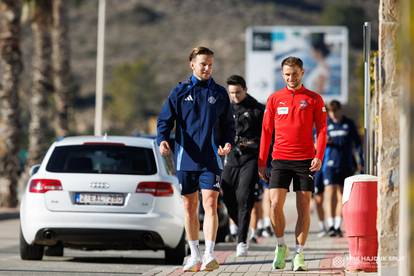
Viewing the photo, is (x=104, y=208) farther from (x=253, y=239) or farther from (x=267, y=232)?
(x=267, y=232)

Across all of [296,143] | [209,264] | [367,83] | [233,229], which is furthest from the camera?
[233,229]

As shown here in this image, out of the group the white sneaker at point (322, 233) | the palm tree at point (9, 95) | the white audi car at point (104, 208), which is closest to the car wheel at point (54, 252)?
the white audi car at point (104, 208)

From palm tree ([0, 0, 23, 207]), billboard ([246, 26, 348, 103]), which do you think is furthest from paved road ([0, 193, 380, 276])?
billboard ([246, 26, 348, 103])

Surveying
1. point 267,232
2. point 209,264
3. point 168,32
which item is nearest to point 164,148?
point 209,264

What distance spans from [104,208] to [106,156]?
2.40 ft

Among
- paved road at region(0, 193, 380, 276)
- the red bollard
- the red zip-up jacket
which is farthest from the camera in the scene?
paved road at region(0, 193, 380, 276)

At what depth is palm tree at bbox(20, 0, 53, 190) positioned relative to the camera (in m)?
32.1

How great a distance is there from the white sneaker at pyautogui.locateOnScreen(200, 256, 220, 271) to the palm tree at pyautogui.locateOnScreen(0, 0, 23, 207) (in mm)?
18453

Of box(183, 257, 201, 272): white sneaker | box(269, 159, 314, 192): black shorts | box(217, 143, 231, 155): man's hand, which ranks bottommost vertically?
box(183, 257, 201, 272): white sneaker

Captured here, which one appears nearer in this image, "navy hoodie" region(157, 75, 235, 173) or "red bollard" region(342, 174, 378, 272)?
"red bollard" region(342, 174, 378, 272)

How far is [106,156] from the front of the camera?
553 inches

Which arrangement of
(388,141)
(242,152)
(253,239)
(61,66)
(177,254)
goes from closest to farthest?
(388,141)
(177,254)
(242,152)
(253,239)
(61,66)

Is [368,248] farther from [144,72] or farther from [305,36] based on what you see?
[144,72]

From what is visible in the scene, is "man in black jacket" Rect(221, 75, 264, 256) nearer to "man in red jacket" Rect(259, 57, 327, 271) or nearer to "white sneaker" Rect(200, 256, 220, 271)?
"man in red jacket" Rect(259, 57, 327, 271)
